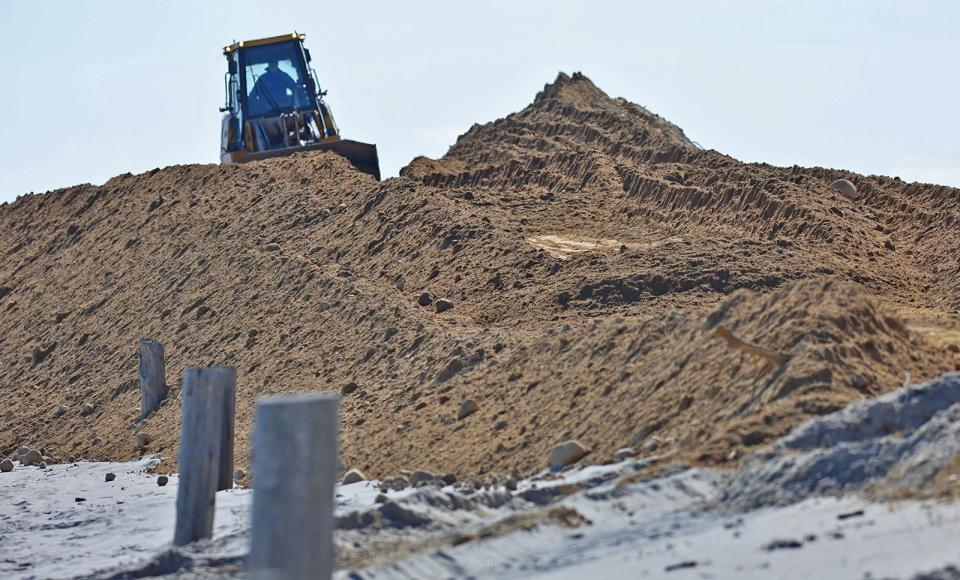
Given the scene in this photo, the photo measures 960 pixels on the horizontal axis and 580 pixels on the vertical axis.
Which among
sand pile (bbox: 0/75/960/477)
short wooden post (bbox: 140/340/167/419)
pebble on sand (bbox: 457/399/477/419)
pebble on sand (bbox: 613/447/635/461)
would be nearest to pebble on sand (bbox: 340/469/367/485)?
sand pile (bbox: 0/75/960/477)

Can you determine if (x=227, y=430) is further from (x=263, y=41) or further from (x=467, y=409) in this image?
(x=263, y=41)

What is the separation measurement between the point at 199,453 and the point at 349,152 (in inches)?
670

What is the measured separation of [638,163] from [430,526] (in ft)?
51.0

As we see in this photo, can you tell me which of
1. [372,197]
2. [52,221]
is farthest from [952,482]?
[52,221]

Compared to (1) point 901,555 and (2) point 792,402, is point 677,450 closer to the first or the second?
(2) point 792,402

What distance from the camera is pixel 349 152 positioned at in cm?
2759

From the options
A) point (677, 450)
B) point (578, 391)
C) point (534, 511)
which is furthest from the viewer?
point (578, 391)

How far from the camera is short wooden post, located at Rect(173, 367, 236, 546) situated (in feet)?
35.2

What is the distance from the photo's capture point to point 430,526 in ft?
32.2

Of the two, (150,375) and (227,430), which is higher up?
(150,375)

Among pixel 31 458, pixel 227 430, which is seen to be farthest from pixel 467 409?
pixel 31 458

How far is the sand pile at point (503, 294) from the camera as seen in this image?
1162cm

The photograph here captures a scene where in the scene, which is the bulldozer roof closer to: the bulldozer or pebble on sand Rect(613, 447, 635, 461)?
the bulldozer

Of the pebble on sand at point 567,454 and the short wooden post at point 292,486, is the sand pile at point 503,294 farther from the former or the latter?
the short wooden post at point 292,486
